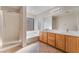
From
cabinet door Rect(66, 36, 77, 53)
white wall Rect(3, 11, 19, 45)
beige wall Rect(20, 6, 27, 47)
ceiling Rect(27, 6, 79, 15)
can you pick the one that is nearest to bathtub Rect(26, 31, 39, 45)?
beige wall Rect(20, 6, 27, 47)

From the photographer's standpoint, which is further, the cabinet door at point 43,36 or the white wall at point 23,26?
the cabinet door at point 43,36

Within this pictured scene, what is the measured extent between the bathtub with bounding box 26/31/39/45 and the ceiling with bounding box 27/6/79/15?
1.34 feet

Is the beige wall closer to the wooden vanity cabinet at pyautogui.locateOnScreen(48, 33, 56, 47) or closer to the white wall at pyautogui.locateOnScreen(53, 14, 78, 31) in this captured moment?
the wooden vanity cabinet at pyautogui.locateOnScreen(48, 33, 56, 47)

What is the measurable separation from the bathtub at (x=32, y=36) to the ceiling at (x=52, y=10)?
0.41 metres

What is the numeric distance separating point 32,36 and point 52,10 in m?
0.68

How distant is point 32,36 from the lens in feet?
6.31

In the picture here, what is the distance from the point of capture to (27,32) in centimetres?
184

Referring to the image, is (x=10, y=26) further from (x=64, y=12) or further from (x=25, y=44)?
(x=64, y=12)

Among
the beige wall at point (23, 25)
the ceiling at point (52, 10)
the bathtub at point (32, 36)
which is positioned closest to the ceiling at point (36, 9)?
the ceiling at point (52, 10)

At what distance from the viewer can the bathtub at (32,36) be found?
1866 mm

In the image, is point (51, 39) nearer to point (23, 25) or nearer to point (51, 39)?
point (51, 39)

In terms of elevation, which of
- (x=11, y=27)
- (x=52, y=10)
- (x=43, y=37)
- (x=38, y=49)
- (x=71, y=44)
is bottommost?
(x=38, y=49)

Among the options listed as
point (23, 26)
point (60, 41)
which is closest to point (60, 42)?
point (60, 41)

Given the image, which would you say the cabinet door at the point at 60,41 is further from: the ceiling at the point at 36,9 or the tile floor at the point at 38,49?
the ceiling at the point at 36,9
